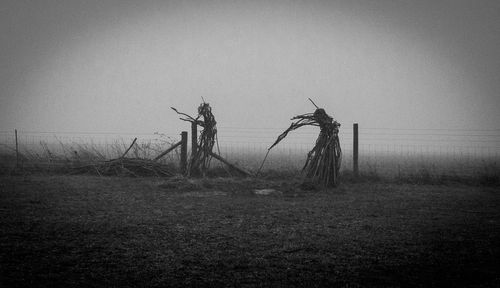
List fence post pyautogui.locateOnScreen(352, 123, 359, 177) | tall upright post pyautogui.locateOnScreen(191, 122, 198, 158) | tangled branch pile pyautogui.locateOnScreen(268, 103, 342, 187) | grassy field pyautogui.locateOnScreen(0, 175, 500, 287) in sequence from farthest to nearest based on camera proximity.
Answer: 1. tall upright post pyautogui.locateOnScreen(191, 122, 198, 158)
2. fence post pyautogui.locateOnScreen(352, 123, 359, 177)
3. tangled branch pile pyautogui.locateOnScreen(268, 103, 342, 187)
4. grassy field pyautogui.locateOnScreen(0, 175, 500, 287)

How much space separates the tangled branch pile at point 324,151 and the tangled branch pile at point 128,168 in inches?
Answer: 197

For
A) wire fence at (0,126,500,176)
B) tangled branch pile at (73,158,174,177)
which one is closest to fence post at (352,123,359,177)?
wire fence at (0,126,500,176)

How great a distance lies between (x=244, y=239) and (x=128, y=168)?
9598 millimetres

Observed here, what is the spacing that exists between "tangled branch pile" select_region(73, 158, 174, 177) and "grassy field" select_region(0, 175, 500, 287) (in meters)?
3.88

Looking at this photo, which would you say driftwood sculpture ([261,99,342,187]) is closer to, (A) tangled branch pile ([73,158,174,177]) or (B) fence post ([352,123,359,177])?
(B) fence post ([352,123,359,177])

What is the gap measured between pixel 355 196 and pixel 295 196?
1682 millimetres

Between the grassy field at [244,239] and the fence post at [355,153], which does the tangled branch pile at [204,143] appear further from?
the fence post at [355,153]

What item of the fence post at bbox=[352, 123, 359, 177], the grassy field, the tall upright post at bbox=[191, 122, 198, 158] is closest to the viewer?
the grassy field

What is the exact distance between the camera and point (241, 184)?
10.3m

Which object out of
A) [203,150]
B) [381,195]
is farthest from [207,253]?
[203,150]

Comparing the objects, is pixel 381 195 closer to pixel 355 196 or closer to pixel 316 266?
pixel 355 196

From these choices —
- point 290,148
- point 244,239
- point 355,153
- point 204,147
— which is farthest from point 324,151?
point 290,148

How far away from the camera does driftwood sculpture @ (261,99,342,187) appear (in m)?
10.5

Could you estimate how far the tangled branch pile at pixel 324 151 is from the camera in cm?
1049
